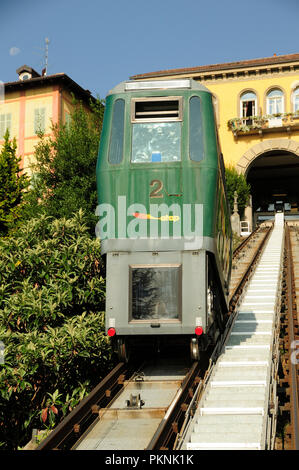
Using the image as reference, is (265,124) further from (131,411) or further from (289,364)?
(131,411)

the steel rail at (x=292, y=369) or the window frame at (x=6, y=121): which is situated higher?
the window frame at (x=6, y=121)

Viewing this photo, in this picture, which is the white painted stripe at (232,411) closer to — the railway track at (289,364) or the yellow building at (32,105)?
the railway track at (289,364)

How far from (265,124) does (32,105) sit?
53.5ft

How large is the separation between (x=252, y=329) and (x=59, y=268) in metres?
4.26

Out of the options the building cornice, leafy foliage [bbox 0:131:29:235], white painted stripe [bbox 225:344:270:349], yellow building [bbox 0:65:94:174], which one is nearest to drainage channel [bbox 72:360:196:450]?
white painted stripe [bbox 225:344:270:349]

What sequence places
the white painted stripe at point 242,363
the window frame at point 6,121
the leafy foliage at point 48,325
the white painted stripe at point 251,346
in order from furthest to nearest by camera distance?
the window frame at point 6,121 < the white painted stripe at point 251,346 < the white painted stripe at point 242,363 < the leafy foliage at point 48,325

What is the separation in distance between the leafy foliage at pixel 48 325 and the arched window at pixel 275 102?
28919 mm

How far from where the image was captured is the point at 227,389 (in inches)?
324

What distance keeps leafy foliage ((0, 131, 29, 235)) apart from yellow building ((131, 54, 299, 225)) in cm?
2131

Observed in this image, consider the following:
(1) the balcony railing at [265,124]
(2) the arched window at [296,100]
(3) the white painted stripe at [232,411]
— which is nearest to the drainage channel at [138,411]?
(3) the white painted stripe at [232,411]

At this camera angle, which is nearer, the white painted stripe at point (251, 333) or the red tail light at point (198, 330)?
the red tail light at point (198, 330)

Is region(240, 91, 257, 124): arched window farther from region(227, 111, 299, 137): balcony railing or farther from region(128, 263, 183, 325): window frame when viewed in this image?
region(128, 263, 183, 325): window frame

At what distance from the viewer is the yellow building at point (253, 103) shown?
3622 cm
